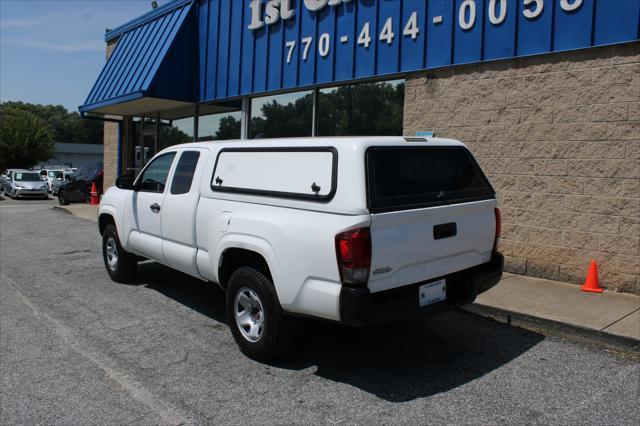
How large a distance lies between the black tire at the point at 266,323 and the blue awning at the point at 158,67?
960 centimetres

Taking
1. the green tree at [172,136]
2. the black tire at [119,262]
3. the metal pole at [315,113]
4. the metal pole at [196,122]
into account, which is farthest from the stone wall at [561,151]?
the green tree at [172,136]

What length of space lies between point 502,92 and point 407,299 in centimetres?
459

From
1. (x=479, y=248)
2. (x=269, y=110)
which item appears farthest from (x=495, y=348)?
(x=269, y=110)

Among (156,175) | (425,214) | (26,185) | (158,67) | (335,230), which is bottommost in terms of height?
(26,185)

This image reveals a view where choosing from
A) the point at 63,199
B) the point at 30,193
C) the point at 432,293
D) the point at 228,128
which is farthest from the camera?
the point at 30,193

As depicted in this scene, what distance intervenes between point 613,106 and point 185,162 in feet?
16.6

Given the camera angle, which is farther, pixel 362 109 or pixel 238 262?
pixel 362 109

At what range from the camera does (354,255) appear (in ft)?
11.9

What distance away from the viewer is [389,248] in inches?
149

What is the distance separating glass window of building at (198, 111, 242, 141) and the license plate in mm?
9175

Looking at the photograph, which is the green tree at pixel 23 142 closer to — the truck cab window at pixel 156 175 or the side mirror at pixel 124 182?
the side mirror at pixel 124 182

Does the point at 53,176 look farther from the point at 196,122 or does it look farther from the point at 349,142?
the point at 349,142

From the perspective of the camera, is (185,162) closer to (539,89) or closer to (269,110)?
(539,89)

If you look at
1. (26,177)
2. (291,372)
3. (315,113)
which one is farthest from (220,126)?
(26,177)
